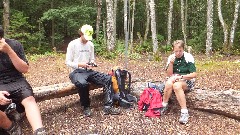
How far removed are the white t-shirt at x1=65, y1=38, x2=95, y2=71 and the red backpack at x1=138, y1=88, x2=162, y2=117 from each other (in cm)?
124

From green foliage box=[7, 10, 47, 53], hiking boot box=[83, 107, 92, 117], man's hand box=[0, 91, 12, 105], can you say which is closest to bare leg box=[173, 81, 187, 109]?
hiking boot box=[83, 107, 92, 117]

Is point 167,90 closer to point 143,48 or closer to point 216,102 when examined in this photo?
point 216,102

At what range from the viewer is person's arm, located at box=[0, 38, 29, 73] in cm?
421

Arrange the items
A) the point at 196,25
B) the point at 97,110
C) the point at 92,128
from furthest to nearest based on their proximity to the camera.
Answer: the point at 196,25, the point at 97,110, the point at 92,128

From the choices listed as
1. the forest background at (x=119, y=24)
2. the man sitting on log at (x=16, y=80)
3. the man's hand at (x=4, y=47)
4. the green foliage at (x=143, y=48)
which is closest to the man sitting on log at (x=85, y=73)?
the man sitting on log at (x=16, y=80)

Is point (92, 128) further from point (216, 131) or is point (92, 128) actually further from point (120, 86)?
point (216, 131)

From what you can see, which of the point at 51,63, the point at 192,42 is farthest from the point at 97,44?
the point at 192,42

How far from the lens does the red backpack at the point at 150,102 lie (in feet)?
18.5

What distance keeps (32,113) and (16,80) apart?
0.64 meters

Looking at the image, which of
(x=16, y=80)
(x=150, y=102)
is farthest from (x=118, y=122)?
(x=16, y=80)

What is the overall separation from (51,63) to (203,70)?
236 inches

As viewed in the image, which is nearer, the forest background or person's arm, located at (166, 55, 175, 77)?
person's arm, located at (166, 55, 175, 77)

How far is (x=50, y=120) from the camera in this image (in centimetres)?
539

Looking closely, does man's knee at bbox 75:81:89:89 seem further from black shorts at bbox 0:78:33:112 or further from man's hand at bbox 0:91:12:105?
man's hand at bbox 0:91:12:105
